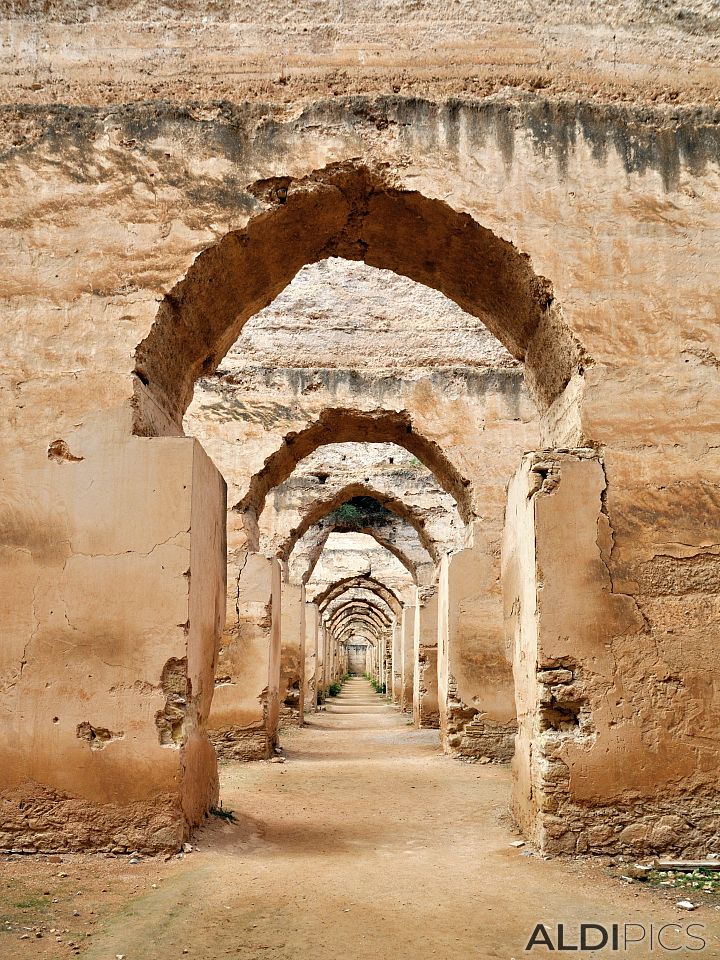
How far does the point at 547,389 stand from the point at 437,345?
14.4 feet

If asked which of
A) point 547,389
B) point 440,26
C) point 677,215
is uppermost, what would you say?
point 440,26

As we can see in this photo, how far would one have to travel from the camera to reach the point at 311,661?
17062mm

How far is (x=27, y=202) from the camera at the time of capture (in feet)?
15.6

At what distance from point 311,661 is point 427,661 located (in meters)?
5.41

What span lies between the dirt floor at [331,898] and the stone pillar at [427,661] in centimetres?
646

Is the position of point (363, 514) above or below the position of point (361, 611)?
above

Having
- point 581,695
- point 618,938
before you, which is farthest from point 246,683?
point 618,938

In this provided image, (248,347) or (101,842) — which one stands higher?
(248,347)

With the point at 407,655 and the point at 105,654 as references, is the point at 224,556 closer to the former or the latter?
the point at 105,654

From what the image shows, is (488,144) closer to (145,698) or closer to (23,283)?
(23,283)

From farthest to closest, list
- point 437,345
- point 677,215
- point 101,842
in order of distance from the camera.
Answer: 1. point 437,345
2. point 677,215
3. point 101,842

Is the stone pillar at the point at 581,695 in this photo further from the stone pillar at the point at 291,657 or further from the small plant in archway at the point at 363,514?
the small plant in archway at the point at 363,514

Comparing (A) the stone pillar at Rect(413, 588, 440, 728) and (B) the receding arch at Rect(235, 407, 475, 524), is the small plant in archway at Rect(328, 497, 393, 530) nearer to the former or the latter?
(A) the stone pillar at Rect(413, 588, 440, 728)

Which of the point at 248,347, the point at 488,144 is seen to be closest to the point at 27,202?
the point at 488,144
